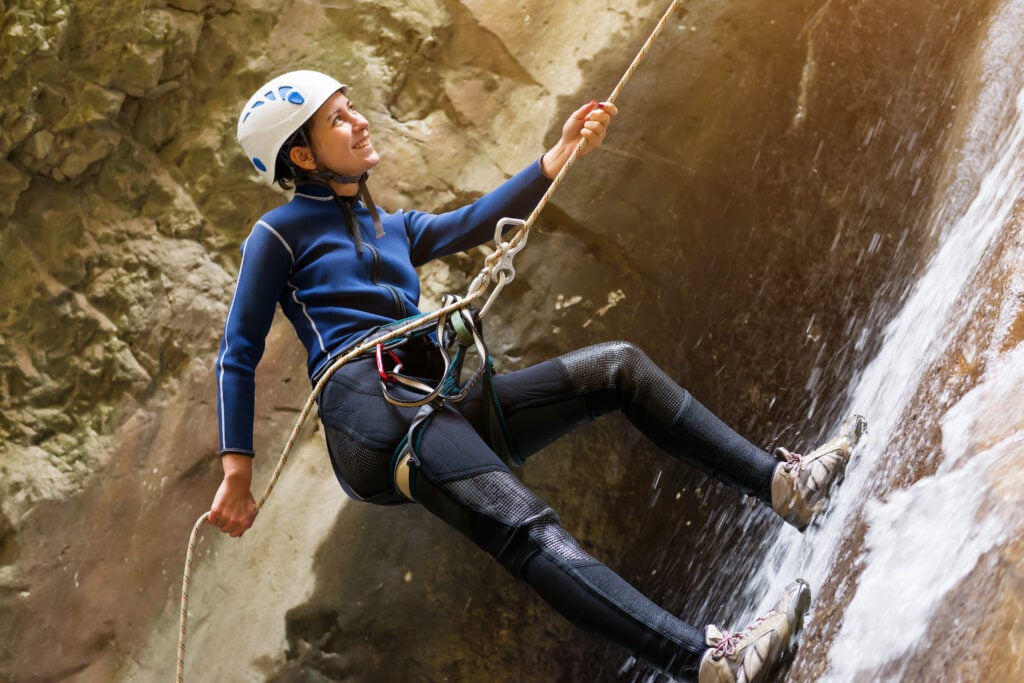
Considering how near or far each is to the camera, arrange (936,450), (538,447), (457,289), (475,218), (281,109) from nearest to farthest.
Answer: (936,450) → (281,109) → (538,447) → (475,218) → (457,289)

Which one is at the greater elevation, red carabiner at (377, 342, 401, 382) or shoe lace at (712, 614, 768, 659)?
red carabiner at (377, 342, 401, 382)

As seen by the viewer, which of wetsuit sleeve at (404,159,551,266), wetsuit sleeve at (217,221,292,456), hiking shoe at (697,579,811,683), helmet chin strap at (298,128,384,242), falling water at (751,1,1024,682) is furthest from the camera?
wetsuit sleeve at (404,159,551,266)

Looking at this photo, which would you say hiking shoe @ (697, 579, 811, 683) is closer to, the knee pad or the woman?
the woman

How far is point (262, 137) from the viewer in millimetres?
2295

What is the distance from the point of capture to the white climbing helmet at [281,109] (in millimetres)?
2271

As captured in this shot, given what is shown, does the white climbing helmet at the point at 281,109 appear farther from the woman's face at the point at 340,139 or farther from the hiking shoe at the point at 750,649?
the hiking shoe at the point at 750,649

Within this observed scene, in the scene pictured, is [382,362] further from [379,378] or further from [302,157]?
[302,157]

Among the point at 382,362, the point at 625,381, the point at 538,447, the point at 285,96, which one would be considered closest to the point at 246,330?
the point at 382,362

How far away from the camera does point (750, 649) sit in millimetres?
1864

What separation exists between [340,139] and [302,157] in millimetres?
109

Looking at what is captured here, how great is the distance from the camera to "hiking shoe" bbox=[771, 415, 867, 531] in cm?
216

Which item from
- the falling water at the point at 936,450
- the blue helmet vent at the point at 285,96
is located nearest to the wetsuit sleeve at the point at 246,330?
the blue helmet vent at the point at 285,96

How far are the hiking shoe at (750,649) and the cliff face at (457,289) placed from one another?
2.69 feet

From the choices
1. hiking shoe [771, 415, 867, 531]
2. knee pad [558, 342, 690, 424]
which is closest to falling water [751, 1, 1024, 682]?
hiking shoe [771, 415, 867, 531]
